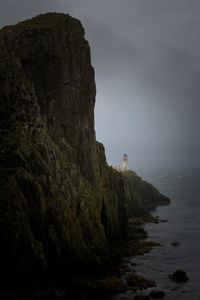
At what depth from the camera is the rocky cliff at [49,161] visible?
67.9m

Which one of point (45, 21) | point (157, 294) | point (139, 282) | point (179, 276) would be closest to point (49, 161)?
point (139, 282)

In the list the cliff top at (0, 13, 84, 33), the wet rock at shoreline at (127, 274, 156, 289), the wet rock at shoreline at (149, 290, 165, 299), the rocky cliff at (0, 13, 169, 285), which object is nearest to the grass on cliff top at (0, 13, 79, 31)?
the cliff top at (0, 13, 84, 33)

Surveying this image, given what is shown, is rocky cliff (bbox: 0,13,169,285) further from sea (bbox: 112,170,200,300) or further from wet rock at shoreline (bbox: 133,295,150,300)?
wet rock at shoreline (bbox: 133,295,150,300)

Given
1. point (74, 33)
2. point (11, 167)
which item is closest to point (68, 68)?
point (74, 33)

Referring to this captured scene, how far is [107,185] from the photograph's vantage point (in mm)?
115750

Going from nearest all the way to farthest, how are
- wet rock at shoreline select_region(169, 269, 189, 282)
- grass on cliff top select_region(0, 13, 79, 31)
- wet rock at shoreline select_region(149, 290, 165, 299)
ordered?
wet rock at shoreline select_region(149, 290, 165, 299) → wet rock at shoreline select_region(169, 269, 189, 282) → grass on cliff top select_region(0, 13, 79, 31)

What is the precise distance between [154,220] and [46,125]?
72.6 metres

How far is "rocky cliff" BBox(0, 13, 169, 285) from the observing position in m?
67.9

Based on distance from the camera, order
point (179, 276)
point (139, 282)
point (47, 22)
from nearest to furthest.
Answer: point (139, 282) → point (179, 276) → point (47, 22)

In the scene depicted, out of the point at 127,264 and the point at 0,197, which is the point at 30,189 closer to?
the point at 0,197

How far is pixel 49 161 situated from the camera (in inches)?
3120

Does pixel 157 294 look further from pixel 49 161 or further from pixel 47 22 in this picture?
pixel 47 22

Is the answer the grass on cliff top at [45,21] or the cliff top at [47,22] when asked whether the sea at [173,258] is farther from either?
the grass on cliff top at [45,21]

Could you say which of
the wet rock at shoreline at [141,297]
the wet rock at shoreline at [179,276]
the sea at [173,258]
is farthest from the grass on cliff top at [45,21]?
the wet rock at shoreline at [141,297]
